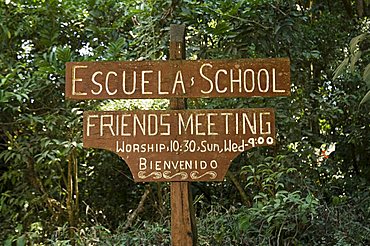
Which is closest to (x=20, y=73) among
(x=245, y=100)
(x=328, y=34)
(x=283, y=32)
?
(x=245, y=100)

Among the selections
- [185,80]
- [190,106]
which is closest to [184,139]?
[185,80]

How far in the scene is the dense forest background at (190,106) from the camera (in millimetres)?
3938

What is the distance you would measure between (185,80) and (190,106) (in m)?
1.86

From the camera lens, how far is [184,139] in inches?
102

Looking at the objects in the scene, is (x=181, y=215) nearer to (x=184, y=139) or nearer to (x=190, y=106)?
(x=184, y=139)

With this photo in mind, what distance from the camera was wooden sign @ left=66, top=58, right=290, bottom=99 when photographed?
2.63m

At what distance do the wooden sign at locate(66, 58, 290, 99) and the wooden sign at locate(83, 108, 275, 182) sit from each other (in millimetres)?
96

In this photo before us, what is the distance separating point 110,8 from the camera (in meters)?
4.59

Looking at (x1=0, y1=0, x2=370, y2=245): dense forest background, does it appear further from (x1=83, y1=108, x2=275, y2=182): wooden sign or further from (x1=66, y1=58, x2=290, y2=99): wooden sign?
(x1=83, y1=108, x2=275, y2=182): wooden sign

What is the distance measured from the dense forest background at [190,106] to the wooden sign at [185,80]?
0.91 metres

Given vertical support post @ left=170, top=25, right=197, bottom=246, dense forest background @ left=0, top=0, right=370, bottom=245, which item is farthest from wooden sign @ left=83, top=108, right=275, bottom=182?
dense forest background @ left=0, top=0, right=370, bottom=245

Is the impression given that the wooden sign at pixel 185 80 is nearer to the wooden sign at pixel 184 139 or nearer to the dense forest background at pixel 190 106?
A: the wooden sign at pixel 184 139

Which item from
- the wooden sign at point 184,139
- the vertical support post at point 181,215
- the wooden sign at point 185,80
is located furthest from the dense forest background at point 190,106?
the vertical support post at point 181,215

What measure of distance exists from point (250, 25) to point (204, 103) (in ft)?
2.53
